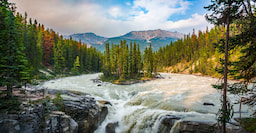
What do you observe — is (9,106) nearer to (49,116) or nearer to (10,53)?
(49,116)

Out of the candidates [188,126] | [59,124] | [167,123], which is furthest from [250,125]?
[59,124]

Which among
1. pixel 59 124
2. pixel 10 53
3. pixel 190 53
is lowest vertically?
pixel 59 124

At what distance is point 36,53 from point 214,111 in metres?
50.6

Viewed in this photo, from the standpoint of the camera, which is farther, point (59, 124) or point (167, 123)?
point (167, 123)

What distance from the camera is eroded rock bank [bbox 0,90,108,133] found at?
9645mm

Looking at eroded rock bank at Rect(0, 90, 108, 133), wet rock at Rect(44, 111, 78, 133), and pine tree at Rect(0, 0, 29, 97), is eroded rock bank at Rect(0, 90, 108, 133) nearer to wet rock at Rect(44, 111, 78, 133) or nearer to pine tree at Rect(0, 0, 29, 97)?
wet rock at Rect(44, 111, 78, 133)

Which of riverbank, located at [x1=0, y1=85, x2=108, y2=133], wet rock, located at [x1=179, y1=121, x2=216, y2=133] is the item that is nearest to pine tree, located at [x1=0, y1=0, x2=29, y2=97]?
riverbank, located at [x1=0, y1=85, x2=108, y2=133]

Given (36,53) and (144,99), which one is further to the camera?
(36,53)

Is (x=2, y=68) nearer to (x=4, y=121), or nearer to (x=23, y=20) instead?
(x=4, y=121)

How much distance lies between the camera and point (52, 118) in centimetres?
1104

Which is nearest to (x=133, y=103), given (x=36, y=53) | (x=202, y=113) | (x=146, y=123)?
(x=146, y=123)

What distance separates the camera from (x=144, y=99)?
1978cm

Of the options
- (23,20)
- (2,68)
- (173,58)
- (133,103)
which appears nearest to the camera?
(2,68)

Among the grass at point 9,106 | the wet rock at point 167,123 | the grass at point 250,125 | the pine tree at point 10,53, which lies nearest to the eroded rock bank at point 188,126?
the wet rock at point 167,123
